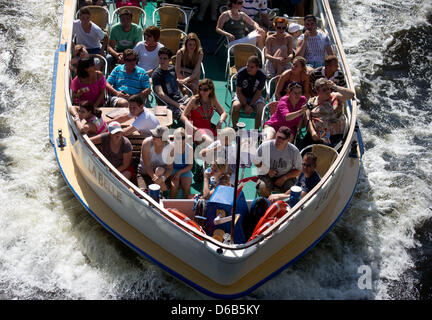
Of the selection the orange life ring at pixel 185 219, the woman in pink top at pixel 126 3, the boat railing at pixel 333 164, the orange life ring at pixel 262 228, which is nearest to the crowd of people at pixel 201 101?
the boat railing at pixel 333 164

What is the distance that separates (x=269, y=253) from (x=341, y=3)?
9946 mm

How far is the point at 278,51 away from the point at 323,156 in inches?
86.6

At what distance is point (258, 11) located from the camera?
943cm

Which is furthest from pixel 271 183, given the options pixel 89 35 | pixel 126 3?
pixel 126 3

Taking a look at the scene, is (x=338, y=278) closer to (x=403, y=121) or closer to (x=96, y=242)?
(x=96, y=242)

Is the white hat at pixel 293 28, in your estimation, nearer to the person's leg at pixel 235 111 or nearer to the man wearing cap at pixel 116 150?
the person's leg at pixel 235 111

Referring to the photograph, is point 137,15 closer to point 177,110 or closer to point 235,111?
point 177,110

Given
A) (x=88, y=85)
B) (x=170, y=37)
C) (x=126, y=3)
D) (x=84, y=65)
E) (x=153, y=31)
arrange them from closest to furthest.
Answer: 1. (x=84, y=65)
2. (x=88, y=85)
3. (x=153, y=31)
4. (x=170, y=37)
5. (x=126, y=3)

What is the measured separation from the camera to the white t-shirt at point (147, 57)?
806cm

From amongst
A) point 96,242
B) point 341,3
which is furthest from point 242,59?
point 341,3

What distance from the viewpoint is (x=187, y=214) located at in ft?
20.2

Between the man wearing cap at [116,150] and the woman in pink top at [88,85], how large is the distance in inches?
35.6

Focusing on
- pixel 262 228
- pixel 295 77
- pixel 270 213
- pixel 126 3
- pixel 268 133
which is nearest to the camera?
pixel 262 228

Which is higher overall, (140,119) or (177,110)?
(140,119)
